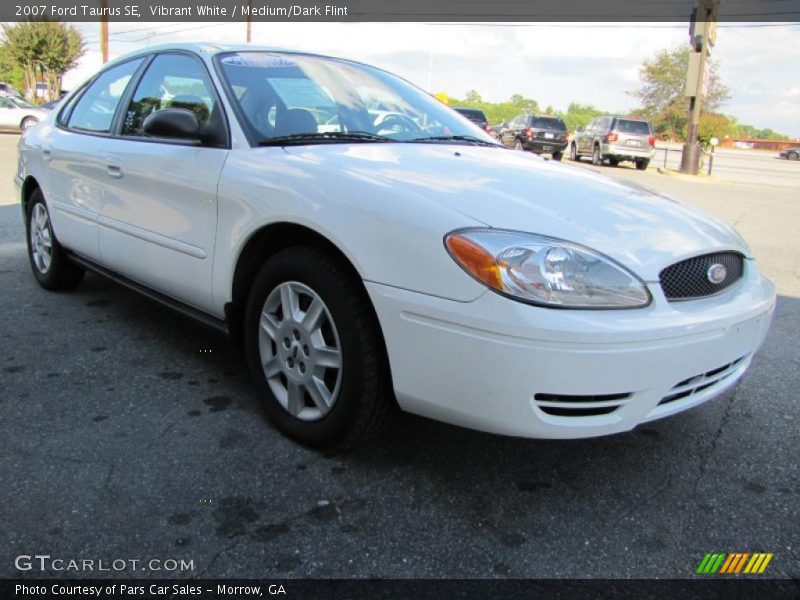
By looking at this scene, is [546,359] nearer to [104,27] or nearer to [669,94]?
[104,27]

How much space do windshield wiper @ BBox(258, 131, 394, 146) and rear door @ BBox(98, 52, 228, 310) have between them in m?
0.22

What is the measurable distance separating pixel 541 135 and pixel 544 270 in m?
23.8

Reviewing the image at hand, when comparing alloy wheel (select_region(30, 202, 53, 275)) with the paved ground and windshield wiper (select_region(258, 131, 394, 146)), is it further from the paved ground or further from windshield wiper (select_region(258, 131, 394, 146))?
the paved ground

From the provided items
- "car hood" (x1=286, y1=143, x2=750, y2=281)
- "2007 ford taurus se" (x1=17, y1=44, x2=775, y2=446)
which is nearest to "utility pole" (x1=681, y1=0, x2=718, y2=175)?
"2007 ford taurus se" (x1=17, y1=44, x2=775, y2=446)

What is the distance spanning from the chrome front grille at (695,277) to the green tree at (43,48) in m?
48.9

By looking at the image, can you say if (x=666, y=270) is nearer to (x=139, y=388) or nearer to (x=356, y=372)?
(x=356, y=372)

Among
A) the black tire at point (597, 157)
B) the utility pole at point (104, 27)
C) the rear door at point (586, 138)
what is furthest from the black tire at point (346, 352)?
the utility pole at point (104, 27)

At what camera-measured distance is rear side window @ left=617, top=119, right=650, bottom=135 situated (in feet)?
76.1

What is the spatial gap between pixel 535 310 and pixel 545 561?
749 millimetres

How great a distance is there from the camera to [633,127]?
23438 mm

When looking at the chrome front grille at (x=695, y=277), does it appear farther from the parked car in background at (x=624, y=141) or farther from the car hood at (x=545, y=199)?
the parked car in background at (x=624, y=141)

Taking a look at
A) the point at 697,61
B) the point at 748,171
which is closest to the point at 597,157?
the point at 697,61

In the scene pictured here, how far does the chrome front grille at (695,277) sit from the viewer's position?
2115mm

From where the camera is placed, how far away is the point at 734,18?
94.5ft
